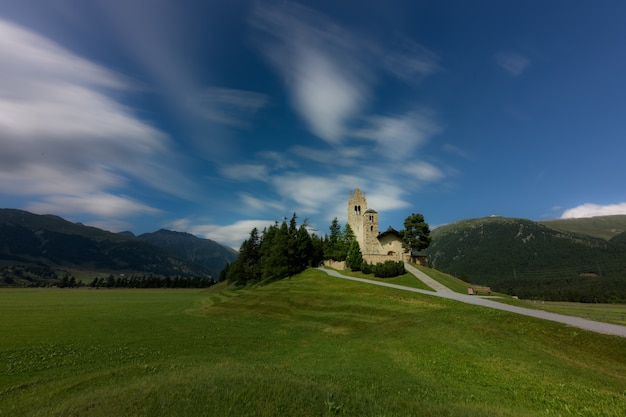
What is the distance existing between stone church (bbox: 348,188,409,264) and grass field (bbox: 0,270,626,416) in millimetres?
47410

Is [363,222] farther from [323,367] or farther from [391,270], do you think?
[323,367]

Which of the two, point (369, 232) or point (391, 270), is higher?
point (369, 232)

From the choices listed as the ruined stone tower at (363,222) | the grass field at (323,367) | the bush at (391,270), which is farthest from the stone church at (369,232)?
the grass field at (323,367)

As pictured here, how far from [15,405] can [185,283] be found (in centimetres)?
Answer: 16610

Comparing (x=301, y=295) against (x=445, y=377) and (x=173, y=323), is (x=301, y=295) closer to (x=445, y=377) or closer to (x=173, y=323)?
(x=173, y=323)

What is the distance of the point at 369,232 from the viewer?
82938 millimetres

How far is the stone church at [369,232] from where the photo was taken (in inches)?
3142

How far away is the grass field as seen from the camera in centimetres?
1077

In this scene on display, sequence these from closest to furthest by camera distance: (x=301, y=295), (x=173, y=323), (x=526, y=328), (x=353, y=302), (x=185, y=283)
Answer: (x=526, y=328) → (x=173, y=323) → (x=353, y=302) → (x=301, y=295) → (x=185, y=283)

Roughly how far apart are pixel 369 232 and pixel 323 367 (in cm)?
6765

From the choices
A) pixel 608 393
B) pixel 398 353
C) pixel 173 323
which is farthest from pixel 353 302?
pixel 608 393

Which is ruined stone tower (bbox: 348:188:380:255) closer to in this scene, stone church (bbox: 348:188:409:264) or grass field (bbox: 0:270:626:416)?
stone church (bbox: 348:188:409:264)

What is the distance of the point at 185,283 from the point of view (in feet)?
536

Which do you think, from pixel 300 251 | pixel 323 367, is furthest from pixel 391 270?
pixel 323 367
